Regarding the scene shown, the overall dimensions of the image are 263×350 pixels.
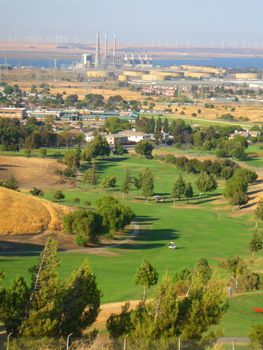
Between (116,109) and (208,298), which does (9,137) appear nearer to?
(116,109)

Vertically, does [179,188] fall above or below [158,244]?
below

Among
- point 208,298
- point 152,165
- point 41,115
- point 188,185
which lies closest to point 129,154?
point 152,165

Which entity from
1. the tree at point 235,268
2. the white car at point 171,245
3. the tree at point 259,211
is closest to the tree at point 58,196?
the tree at point 259,211

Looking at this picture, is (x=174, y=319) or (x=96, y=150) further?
(x=96, y=150)

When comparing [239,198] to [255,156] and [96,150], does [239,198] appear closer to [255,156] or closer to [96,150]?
[96,150]

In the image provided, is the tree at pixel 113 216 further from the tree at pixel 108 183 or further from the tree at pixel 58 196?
the tree at pixel 108 183

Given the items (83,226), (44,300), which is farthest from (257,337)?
(83,226)
